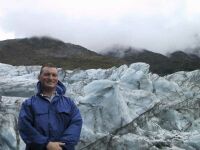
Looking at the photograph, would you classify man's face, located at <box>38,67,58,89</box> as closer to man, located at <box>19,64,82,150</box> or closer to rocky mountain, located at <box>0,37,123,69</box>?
man, located at <box>19,64,82,150</box>

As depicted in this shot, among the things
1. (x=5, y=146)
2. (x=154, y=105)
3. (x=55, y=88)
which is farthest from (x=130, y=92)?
(x=55, y=88)

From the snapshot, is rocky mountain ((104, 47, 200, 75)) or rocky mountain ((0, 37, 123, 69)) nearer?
rocky mountain ((0, 37, 123, 69))

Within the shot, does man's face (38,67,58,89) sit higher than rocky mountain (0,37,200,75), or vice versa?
man's face (38,67,58,89)

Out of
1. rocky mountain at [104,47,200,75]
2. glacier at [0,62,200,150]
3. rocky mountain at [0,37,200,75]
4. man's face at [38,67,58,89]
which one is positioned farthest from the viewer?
rocky mountain at [104,47,200,75]

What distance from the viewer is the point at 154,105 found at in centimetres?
1537

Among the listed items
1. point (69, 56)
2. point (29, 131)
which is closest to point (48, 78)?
point (29, 131)

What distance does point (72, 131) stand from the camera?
382cm

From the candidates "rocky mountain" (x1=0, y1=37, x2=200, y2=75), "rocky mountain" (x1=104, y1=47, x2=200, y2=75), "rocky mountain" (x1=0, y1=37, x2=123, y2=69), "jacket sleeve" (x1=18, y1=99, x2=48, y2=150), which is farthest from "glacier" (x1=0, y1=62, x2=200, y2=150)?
"rocky mountain" (x1=104, y1=47, x2=200, y2=75)

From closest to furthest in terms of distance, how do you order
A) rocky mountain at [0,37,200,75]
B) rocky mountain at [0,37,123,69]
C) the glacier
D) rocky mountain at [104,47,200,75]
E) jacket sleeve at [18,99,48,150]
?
jacket sleeve at [18,99,48,150] → the glacier → rocky mountain at [0,37,200,75] → rocky mountain at [0,37,123,69] → rocky mountain at [104,47,200,75]

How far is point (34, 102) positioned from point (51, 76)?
0.85 ft

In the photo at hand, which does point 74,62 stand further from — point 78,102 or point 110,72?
point 78,102

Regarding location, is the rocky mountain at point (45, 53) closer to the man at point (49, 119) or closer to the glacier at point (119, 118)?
the glacier at point (119, 118)

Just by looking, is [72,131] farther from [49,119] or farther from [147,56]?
[147,56]

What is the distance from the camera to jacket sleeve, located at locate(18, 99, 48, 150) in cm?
371
